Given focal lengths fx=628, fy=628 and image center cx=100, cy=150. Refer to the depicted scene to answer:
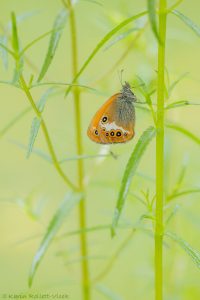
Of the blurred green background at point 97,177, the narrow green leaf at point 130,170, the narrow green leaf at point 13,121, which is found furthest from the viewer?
the blurred green background at point 97,177

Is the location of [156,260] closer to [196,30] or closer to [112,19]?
→ [196,30]

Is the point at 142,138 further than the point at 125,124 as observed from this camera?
No

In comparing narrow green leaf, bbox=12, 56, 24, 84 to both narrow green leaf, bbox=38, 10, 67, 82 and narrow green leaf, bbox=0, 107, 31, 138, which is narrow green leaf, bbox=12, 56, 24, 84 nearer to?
narrow green leaf, bbox=38, 10, 67, 82

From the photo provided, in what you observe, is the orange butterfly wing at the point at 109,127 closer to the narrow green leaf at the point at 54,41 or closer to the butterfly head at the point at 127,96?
the butterfly head at the point at 127,96

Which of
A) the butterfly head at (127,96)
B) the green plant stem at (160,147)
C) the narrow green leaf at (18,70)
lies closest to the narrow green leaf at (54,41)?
the narrow green leaf at (18,70)

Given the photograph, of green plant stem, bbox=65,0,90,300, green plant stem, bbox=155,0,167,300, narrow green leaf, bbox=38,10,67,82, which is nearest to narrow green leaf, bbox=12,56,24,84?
narrow green leaf, bbox=38,10,67,82

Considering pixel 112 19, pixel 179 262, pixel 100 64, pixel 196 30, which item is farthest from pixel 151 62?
Result: pixel 100 64
